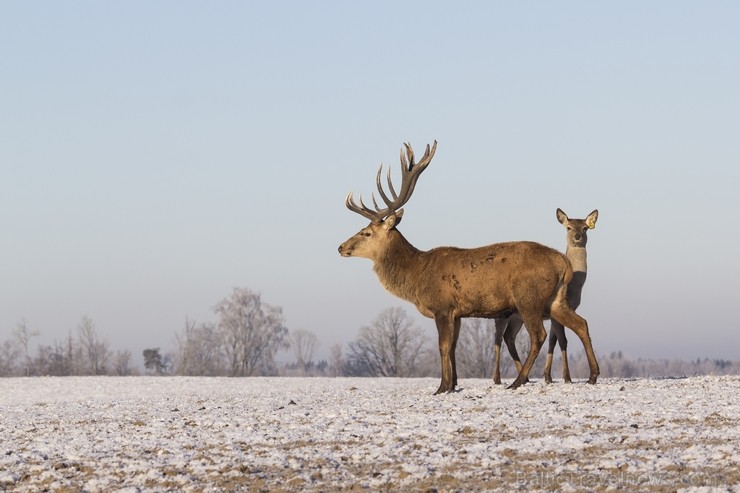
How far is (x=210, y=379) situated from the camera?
36812 millimetres

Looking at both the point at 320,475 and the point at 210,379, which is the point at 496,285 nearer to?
the point at 320,475

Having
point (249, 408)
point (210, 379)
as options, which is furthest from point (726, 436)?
point (210, 379)

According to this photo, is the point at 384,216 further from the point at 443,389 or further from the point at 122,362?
the point at 122,362

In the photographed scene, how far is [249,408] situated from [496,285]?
14.6 feet

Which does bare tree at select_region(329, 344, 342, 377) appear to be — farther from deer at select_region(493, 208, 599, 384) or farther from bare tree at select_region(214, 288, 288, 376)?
deer at select_region(493, 208, 599, 384)

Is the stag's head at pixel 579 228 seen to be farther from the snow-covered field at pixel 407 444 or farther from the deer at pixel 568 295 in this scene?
the snow-covered field at pixel 407 444

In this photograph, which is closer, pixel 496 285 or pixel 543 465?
pixel 543 465

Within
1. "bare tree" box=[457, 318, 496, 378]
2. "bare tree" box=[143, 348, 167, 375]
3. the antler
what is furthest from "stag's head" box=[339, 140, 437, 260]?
"bare tree" box=[143, 348, 167, 375]

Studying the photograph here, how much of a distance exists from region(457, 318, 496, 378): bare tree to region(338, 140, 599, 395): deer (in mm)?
45551

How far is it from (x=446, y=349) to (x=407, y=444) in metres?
5.66

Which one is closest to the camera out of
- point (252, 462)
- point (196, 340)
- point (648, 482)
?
point (648, 482)

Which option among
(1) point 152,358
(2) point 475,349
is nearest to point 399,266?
(2) point 475,349

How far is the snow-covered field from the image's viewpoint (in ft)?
33.2

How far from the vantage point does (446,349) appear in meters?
17.3
